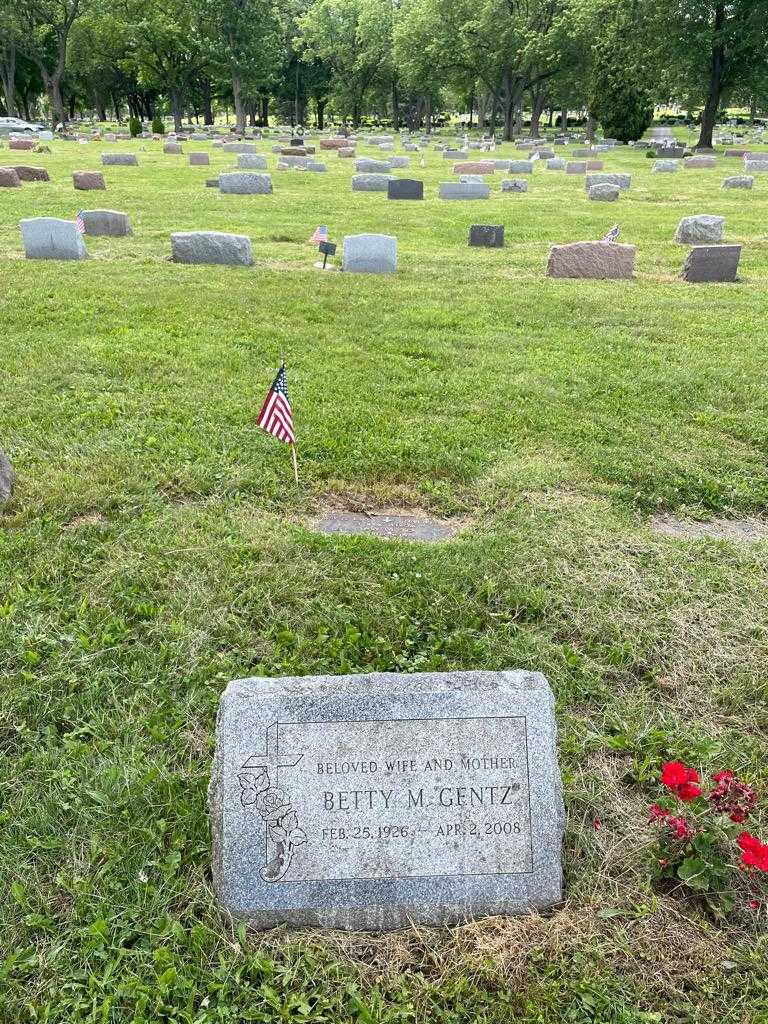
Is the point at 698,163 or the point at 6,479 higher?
the point at 698,163

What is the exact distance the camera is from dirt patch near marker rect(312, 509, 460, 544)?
4.48m

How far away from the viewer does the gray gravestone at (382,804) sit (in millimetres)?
2350

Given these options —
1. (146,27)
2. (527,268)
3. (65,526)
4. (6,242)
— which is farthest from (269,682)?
(146,27)

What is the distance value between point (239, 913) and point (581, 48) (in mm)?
51630

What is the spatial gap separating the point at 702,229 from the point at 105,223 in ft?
35.3

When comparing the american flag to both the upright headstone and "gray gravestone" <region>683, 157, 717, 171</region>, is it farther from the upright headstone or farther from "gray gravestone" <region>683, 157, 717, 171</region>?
"gray gravestone" <region>683, 157, 717, 171</region>

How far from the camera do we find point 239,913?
93.3 inches

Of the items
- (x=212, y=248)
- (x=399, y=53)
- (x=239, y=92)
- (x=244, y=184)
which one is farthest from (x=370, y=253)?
(x=399, y=53)

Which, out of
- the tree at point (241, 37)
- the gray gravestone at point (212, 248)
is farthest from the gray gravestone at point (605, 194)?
the tree at point (241, 37)

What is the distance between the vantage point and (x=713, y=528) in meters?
4.70

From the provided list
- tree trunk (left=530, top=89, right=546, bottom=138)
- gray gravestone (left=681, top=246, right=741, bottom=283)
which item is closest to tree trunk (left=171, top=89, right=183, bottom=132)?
tree trunk (left=530, top=89, right=546, bottom=138)

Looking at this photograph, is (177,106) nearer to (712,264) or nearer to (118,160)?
(118,160)

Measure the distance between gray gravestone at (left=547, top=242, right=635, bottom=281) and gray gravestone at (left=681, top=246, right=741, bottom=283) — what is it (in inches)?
34.1

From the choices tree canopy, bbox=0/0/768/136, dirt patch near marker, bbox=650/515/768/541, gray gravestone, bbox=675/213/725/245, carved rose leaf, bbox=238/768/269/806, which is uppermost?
tree canopy, bbox=0/0/768/136
